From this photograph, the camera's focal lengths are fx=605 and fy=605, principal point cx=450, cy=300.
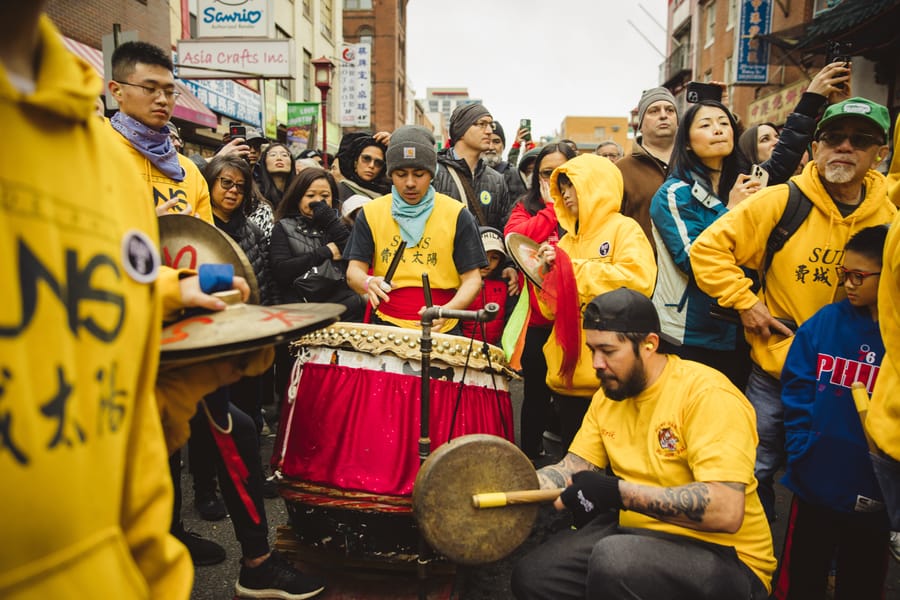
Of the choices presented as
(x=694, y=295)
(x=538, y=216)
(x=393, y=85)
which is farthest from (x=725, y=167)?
(x=393, y=85)

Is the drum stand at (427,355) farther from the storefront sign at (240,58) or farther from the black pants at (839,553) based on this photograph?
the storefront sign at (240,58)

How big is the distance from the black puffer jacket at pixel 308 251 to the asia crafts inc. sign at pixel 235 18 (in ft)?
29.7

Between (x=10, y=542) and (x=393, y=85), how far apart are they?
133 ft

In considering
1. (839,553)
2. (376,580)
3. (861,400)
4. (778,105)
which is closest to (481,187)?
(376,580)

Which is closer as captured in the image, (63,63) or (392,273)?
(63,63)

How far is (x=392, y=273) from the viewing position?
10.1ft

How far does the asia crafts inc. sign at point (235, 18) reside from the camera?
1155 centimetres

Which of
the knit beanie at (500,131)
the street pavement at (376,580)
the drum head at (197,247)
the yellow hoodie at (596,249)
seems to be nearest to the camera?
the drum head at (197,247)

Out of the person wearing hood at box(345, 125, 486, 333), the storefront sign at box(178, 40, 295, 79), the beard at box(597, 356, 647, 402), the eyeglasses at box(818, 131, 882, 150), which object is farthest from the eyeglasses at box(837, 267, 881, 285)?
the storefront sign at box(178, 40, 295, 79)

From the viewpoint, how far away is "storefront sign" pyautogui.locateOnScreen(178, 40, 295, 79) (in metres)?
11.3

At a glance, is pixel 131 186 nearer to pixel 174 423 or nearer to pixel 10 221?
pixel 10 221

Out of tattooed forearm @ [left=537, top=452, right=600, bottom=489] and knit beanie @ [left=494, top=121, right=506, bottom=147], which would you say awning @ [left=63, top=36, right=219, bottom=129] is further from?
tattooed forearm @ [left=537, top=452, right=600, bottom=489]

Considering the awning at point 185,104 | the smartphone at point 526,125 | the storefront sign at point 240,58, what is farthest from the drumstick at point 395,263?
the storefront sign at point 240,58

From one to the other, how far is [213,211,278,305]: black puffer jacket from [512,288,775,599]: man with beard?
8.03ft
